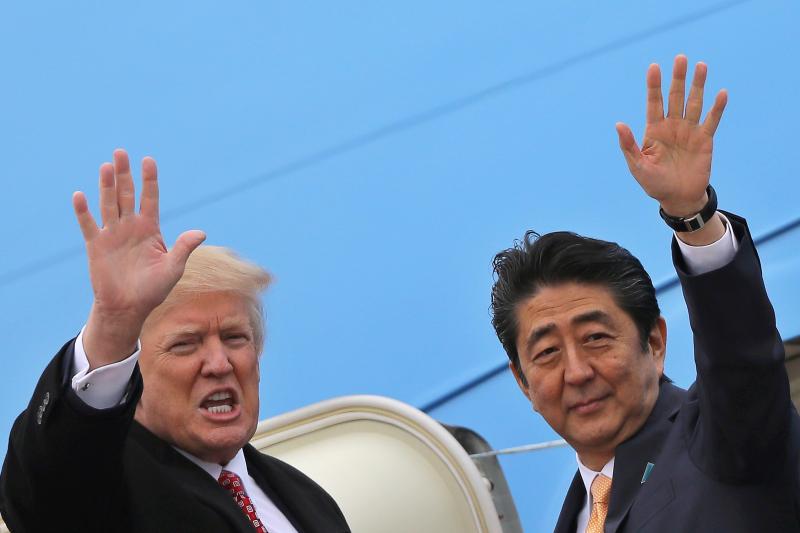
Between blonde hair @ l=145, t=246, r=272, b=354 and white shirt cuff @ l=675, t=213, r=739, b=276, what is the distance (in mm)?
949

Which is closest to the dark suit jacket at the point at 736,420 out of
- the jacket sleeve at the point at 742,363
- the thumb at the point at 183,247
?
the jacket sleeve at the point at 742,363

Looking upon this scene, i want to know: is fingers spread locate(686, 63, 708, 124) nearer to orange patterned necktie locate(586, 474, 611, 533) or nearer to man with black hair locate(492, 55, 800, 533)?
man with black hair locate(492, 55, 800, 533)

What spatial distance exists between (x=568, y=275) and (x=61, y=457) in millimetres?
936

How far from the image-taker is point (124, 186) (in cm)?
164

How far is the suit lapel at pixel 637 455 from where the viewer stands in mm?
1797

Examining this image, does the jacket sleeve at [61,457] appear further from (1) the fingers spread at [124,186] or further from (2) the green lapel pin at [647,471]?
(2) the green lapel pin at [647,471]

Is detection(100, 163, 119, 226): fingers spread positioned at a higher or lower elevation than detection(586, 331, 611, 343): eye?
higher

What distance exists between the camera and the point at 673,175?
5.18 ft

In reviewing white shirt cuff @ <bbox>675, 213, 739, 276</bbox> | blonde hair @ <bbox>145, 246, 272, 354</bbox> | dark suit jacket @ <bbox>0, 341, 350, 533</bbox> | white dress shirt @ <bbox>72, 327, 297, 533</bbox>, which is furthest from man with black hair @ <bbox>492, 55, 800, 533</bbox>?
white dress shirt @ <bbox>72, 327, 297, 533</bbox>

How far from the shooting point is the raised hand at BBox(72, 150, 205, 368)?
5.24 ft

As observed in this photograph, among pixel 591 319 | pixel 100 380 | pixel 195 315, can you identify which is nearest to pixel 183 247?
pixel 100 380

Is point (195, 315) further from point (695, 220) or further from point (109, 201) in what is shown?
point (695, 220)

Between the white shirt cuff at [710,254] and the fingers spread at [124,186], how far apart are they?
0.82 metres

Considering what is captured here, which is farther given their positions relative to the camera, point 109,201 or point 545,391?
point 545,391
